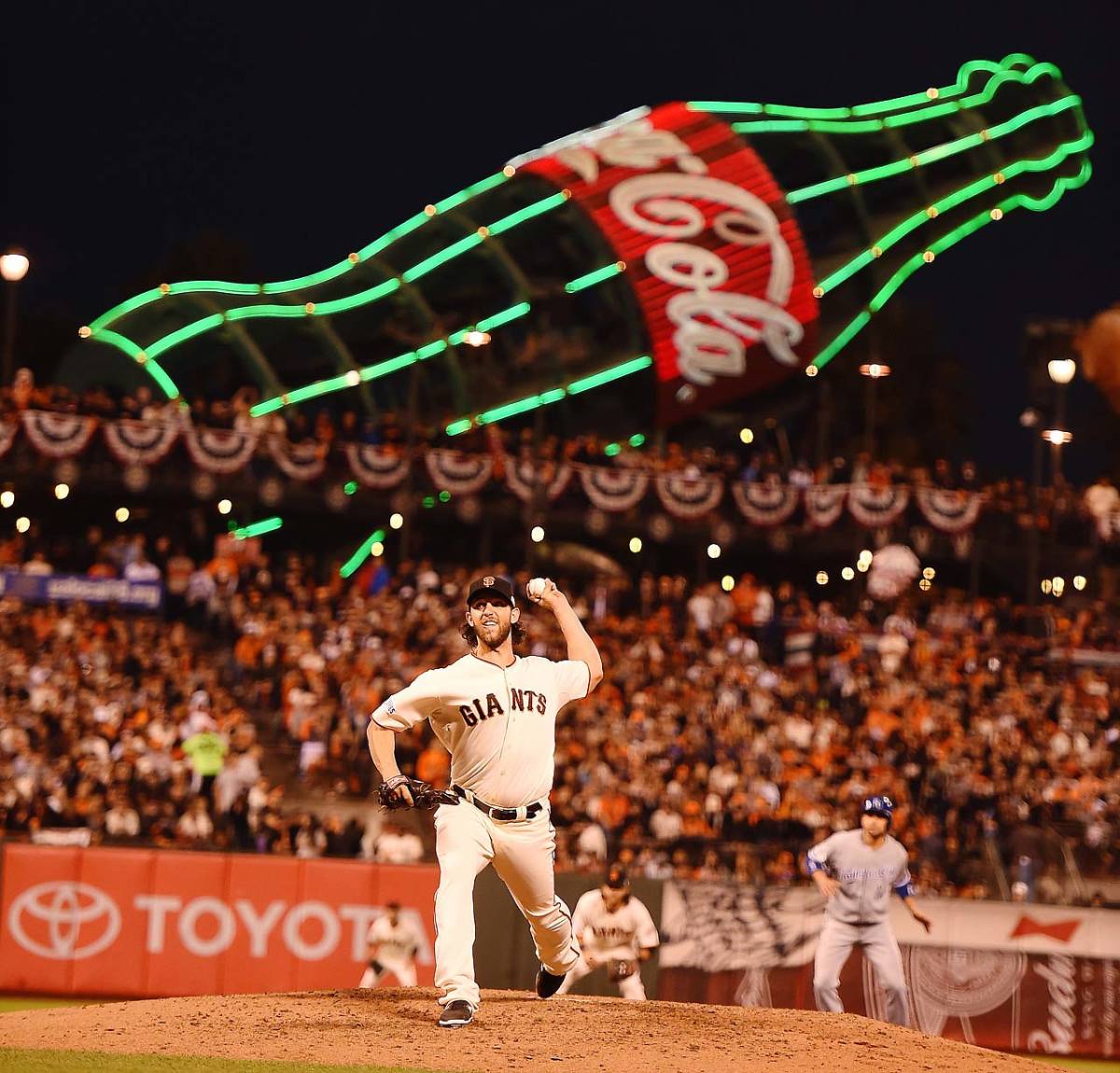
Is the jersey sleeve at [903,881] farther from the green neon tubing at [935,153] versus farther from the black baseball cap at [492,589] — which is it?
the green neon tubing at [935,153]

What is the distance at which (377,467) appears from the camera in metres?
30.9

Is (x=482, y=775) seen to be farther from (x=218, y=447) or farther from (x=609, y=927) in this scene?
(x=218, y=447)

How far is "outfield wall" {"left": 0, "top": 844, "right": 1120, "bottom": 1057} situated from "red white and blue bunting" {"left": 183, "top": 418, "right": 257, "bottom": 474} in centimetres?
1310

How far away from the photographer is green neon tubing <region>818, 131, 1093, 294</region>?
40688 millimetres

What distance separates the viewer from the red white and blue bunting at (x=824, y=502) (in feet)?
112

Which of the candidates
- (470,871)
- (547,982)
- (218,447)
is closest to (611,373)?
(218,447)

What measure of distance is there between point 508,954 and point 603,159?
80.1 ft

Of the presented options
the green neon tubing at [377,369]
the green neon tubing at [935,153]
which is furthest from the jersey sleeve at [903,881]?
the green neon tubing at [935,153]

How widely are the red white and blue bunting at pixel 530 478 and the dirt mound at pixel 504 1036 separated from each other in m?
22.0

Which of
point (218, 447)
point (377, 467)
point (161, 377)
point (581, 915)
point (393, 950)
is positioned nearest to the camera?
point (581, 915)

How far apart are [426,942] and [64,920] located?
3.33 meters

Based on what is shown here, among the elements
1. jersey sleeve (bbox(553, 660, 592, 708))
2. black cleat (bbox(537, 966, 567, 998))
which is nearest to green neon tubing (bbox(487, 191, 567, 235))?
black cleat (bbox(537, 966, 567, 998))

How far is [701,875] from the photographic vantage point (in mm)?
19328

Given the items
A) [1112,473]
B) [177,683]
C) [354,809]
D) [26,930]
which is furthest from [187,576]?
[1112,473]
